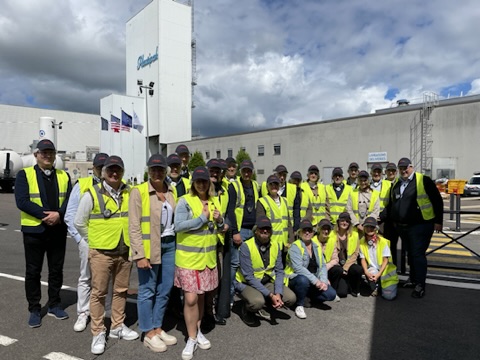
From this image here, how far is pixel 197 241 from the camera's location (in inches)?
137

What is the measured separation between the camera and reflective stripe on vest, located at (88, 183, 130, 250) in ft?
11.4

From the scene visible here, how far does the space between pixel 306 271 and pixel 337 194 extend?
233 cm

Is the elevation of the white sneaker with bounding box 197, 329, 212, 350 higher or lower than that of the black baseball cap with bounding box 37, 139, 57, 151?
lower

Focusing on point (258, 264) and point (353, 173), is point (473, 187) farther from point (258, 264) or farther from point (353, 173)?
point (258, 264)

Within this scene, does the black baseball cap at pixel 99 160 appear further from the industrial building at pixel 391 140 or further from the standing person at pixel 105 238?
the industrial building at pixel 391 140

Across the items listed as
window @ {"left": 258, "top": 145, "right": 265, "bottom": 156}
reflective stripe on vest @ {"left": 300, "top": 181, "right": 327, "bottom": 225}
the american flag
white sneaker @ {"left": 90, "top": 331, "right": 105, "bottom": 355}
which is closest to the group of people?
white sneaker @ {"left": 90, "top": 331, "right": 105, "bottom": 355}

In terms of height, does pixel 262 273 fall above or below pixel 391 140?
below

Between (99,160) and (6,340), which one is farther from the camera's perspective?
(99,160)

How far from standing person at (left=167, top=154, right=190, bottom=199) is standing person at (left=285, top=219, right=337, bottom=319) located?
169 centimetres

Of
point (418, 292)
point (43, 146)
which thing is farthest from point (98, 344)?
point (418, 292)

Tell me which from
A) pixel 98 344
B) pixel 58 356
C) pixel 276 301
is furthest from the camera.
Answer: pixel 276 301

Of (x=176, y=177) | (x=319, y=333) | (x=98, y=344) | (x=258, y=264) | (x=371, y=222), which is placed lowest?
(x=319, y=333)

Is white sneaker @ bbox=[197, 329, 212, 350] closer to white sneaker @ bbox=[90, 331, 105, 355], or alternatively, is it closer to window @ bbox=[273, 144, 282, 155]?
white sneaker @ bbox=[90, 331, 105, 355]

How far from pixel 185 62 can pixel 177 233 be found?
56132 millimetres
